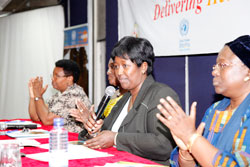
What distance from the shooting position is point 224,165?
1437 millimetres

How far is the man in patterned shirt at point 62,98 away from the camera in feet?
10.8

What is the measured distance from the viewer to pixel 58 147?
1.40m

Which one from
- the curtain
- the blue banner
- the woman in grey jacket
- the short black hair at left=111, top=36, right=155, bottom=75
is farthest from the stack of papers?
the curtain

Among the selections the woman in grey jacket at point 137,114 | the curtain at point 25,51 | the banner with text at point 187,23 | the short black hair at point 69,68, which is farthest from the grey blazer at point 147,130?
the curtain at point 25,51

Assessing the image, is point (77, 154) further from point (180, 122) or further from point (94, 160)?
point (180, 122)

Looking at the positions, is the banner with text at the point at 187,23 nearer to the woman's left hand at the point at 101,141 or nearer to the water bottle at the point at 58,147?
the woman's left hand at the point at 101,141

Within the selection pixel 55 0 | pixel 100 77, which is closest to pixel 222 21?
pixel 100 77

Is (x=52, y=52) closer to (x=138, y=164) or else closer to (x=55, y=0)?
(x=55, y=0)

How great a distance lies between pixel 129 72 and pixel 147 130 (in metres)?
0.46

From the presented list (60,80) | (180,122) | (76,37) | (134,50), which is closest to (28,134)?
(134,50)

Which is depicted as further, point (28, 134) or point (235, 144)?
point (28, 134)

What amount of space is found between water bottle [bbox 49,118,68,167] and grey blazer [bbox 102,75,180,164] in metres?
0.61

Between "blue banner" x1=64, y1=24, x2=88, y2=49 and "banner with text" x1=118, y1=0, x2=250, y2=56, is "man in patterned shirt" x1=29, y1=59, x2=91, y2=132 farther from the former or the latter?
"blue banner" x1=64, y1=24, x2=88, y2=49

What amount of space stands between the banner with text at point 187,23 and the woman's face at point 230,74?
108cm
